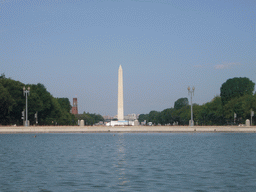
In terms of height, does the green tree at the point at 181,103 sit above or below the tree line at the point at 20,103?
above

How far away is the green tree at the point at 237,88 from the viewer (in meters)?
108

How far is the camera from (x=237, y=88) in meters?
109

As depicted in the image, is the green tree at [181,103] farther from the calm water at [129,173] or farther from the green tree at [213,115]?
the calm water at [129,173]

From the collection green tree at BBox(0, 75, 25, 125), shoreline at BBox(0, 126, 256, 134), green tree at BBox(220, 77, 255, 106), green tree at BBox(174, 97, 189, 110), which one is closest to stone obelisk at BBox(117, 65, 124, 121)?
shoreline at BBox(0, 126, 256, 134)

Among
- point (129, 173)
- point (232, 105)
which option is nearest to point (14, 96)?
point (232, 105)

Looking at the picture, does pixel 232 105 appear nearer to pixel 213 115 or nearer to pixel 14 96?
pixel 213 115

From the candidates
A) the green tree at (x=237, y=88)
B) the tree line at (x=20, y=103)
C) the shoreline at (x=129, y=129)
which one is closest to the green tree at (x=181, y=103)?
the green tree at (x=237, y=88)

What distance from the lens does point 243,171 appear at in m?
23.3

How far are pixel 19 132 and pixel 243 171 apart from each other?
5890cm

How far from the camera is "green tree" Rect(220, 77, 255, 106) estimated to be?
108125 millimetres

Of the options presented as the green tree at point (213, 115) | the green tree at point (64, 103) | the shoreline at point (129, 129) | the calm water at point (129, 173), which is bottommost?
the calm water at point (129, 173)

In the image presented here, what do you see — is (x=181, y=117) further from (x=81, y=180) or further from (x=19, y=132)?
(x=81, y=180)

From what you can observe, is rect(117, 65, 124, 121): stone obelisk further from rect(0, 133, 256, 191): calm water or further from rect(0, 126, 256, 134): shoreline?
rect(0, 133, 256, 191): calm water

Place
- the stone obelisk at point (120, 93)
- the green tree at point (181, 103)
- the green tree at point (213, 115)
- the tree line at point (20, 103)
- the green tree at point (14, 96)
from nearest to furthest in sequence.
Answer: the tree line at point (20, 103) < the stone obelisk at point (120, 93) < the green tree at point (14, 96) < the green tree at point (213, 115) < the green tree at point (181, 103)
